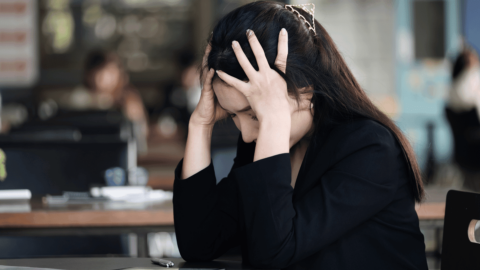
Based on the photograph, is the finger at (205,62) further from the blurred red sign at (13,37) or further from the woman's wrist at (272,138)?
the blurred red sign at (13,37)

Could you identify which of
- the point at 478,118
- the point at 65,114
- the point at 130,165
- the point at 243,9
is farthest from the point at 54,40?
the point at 243,9

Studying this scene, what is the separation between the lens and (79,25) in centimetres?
554

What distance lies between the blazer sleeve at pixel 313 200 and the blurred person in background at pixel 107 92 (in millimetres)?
3485

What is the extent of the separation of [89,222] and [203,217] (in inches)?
20.5

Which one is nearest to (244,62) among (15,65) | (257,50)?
(257,50)

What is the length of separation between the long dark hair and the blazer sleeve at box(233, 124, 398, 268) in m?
0.07

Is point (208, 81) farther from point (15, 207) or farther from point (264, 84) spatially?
point (15, 207)

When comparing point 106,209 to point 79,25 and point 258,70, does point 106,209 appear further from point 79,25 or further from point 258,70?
point 79,25

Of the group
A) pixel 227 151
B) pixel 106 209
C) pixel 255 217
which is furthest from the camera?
pixel 227 151

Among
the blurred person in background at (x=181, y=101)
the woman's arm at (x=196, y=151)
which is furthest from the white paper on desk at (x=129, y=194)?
the blurred person in background at (x=181, y=101)

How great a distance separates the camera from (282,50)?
940mm

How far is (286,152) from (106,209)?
2.45 ft

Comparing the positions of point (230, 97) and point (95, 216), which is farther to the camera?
point (95, 216)

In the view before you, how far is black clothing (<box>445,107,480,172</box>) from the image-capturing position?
4.05m
